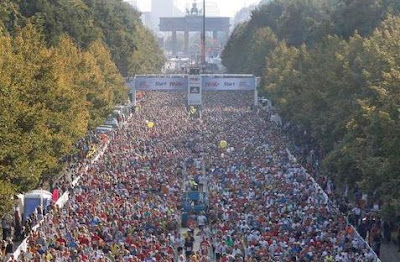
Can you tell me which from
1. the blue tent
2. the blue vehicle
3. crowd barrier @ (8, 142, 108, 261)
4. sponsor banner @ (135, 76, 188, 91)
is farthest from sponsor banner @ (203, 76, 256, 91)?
the blue tent

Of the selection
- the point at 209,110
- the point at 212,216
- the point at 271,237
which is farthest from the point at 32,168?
the point at 209,110

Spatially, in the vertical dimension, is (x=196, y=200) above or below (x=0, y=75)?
below

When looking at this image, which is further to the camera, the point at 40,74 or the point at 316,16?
the point at 316,16

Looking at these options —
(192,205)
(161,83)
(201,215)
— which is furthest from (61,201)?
(161,83)

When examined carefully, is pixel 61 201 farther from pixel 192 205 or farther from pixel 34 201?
pixel 192 205

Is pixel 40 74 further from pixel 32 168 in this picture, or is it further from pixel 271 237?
pixel 271 237

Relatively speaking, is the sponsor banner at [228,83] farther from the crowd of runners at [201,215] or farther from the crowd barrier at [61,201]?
the crowd barrier at [61,201]

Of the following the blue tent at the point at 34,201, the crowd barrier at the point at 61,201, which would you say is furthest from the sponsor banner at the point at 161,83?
the blue tent at the point at 34,201
